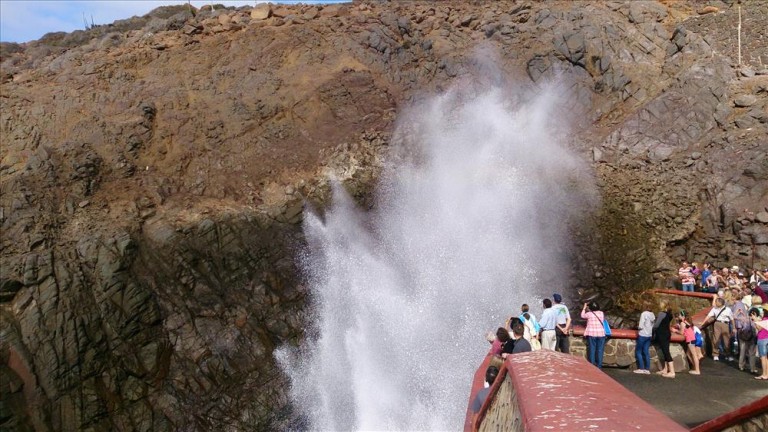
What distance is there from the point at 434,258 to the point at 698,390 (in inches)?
458

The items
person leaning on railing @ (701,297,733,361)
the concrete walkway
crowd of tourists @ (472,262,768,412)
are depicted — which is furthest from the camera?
person leaning on railing @ (701,297,733,361)

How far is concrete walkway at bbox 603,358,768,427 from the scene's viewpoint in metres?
8.47

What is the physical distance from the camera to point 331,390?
15602 mm

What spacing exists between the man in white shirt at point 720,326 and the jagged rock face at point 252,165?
747 centimetres

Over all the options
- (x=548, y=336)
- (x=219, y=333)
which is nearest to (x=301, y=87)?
(x=219, y=333)

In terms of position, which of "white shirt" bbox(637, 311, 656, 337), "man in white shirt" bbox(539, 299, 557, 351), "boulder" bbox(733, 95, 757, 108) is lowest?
"white shirt" bbox(637, 311, 656, 337)

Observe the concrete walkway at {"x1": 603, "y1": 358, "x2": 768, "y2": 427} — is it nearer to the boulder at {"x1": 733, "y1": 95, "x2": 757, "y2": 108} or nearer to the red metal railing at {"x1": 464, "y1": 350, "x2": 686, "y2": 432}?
the red metal railing at {"x1": 464, "y1": 350, "x2": 686, "y2": 432}

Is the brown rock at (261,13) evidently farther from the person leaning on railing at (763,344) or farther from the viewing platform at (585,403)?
the person leaning on railing at (763,344)

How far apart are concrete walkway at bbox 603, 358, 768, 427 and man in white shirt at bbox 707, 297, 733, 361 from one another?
0.53 metres

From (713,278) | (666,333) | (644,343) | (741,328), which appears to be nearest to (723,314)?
(741,328)

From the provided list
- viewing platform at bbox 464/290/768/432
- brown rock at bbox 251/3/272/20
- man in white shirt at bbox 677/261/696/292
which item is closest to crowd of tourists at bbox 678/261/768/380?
viewing platform at bbox 464/290/768/432

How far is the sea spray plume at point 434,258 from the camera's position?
15.3 m

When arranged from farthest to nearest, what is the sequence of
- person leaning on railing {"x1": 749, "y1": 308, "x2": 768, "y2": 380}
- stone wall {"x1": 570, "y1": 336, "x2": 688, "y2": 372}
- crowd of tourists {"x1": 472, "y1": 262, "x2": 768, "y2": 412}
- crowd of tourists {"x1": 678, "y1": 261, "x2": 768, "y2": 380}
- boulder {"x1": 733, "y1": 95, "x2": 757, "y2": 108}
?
boulder {"x1": 733, "y1": 95, "x2": 757, "y2": 108}, stone wall {"x1": 570, "y1": 336, "x2": 688, "y2": 372}, crowd of tourists {"x1": 472, "y1": 262, "x2": 768, "y2": 412}, crowd of tourists {"x1": 678, "y1": 261, "x2": 768, "y2": 380}, person leaning on railing {"x1": 749, "y1": 308, "x2": 768, "y2": 380}

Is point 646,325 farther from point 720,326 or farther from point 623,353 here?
point 720,326
